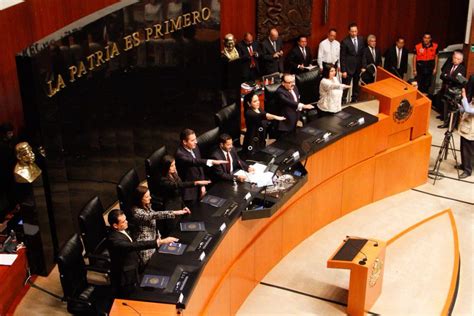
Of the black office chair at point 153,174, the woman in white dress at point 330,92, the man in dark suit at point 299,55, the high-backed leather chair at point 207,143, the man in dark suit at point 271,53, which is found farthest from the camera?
the man in dark suit at point 299,55

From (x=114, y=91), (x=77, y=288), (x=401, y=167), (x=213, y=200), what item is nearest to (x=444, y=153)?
(x=401, y=167)

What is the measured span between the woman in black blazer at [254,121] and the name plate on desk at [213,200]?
1.40 meters

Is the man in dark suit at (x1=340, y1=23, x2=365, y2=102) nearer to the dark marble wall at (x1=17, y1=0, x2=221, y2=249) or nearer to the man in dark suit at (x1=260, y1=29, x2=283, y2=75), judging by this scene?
the man in dark suit at (x1=260, y1=29, x2=283, y2=75)

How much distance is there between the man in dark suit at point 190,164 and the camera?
6957mm

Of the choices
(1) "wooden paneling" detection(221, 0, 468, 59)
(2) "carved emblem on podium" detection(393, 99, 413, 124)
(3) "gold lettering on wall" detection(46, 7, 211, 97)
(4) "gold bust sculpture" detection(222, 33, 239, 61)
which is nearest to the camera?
(3) "gold lettering on wall" detection(46, 7, 211, 97)

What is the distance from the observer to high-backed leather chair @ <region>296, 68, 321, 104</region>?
9.79 meters

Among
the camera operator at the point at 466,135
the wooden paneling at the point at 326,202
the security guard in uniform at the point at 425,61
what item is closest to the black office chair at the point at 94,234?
the wooden paneling at the point at 326,202

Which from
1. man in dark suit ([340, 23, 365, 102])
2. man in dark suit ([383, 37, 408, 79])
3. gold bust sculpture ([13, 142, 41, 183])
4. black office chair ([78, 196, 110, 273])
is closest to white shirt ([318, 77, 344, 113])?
man in dark suit ([340, 23, 365, 102])

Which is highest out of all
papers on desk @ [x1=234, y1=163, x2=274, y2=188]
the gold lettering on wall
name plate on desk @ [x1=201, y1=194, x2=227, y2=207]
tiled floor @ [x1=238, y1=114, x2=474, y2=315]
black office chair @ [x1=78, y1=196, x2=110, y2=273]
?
the gold lettering on wall

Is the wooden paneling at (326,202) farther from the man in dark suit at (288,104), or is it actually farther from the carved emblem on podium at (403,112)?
the carved emblem on podium at (403,112)

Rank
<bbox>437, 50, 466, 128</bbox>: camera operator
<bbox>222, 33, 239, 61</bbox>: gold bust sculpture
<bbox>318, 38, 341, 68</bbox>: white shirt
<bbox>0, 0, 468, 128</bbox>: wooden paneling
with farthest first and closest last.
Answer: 1. <bbox>318, 38, 341, 68</bbox>: white shirt
2. <bbox>437, 50, 466, 128</bbox>: camera operator
3. <bbox>222, 33, 239, 61</bbox>: gold bust sculpture
4. <bbox>0, 0, 468, 128</bbox>: wooden paneling

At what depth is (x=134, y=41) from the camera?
26.3ft

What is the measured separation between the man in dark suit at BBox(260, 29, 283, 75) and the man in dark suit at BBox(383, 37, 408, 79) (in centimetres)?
245

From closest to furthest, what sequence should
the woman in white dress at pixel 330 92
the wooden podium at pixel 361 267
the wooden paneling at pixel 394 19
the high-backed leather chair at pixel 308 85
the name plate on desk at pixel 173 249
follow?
the name plate on desk at pixel 173 249
the wooden podium at pixel 361 267
the woman in white dress at pixel 330 92
the high-backed leather chair at pixel 308 85
the wooden paneling at pixel 394 19
